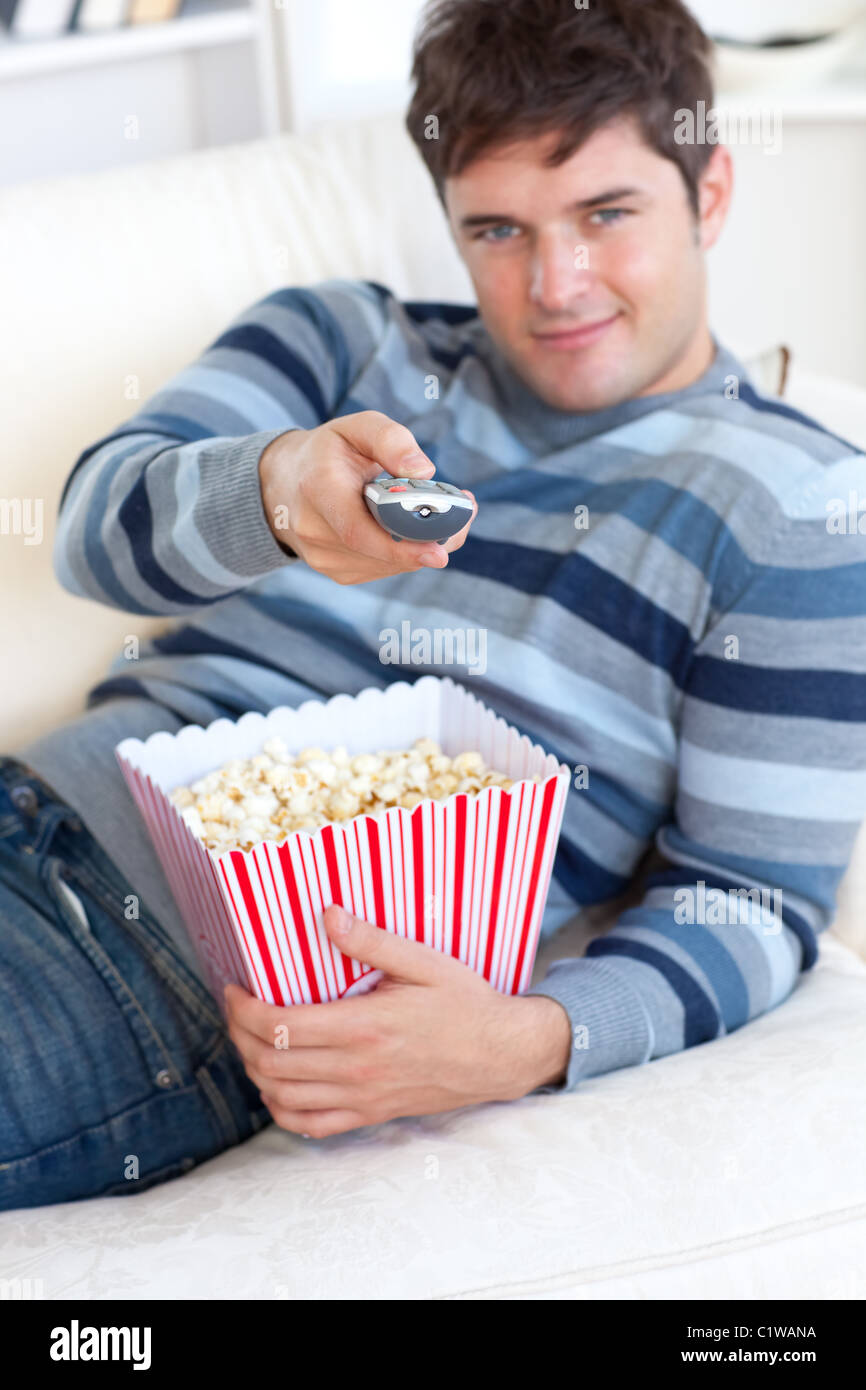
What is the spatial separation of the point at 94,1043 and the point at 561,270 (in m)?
0.71

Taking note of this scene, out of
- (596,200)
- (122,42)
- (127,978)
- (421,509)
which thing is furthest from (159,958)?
(122,42)

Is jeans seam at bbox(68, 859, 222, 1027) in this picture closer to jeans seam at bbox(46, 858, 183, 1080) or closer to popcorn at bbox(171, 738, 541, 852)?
jeans seam at bbox(46, 858, 183, 1080)

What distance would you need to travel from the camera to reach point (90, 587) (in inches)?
40.4

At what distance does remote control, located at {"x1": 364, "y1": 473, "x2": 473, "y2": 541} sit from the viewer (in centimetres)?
66

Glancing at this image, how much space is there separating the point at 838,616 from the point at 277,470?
16.4 inches

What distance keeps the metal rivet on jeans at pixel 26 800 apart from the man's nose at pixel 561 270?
1.91ft

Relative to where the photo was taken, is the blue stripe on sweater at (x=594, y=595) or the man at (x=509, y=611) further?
the blue stripe on sweater at (x=594, y=595)

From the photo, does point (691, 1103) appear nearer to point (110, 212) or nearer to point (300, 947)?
point (300, 947)

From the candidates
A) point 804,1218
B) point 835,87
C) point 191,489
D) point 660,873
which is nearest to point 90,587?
point 191,489

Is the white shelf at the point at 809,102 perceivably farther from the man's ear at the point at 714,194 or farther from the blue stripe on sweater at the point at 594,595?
the blue stripe on sweater at the point at 594,595

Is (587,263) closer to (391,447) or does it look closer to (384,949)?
(391,447)

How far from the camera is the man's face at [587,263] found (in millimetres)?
1043

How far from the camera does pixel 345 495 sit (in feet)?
2.44

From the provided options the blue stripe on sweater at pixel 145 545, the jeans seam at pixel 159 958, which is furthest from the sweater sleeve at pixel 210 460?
the jeans seam at pixel 159 958
